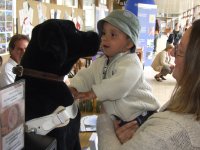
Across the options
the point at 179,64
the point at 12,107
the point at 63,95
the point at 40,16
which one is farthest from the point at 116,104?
the point at 40,16

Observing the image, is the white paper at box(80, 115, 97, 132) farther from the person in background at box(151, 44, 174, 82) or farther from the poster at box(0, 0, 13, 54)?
the person in background at box(151, 44, 174, 82)

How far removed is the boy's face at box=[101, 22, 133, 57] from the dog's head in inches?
11.3

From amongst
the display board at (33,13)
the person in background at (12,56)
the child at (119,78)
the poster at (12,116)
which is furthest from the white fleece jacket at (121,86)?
the display board at (33,13)

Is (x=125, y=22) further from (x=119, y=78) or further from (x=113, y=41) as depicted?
(x=119, y=78)

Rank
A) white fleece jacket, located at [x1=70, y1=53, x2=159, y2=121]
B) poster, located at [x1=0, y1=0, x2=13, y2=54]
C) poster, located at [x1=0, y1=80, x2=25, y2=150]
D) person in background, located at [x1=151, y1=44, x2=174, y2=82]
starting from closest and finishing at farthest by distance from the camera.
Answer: poster, located at [x1=0, y1=80, x2=25, y2=150], white fleece jacket, located at [x1=70, y1=53, x2=159, y2=121], poster, located at [x1=0, y1=0, x2=13, y2=54], person in background, located at [x1=151, y1=44, x2=174, y2=82]

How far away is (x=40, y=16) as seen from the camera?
2561 millimetres

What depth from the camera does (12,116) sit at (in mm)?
701

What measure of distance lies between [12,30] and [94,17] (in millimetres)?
2360

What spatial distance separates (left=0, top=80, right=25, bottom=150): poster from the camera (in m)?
0.65

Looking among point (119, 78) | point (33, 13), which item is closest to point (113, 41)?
point (119, 78)

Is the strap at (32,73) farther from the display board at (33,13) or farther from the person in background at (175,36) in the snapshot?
the person in background at (175,36)

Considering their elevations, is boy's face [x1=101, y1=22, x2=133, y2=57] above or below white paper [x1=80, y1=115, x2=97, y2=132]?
above

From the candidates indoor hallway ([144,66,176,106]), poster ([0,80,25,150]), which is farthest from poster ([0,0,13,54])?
indoor hallway ([144,66,176,106])

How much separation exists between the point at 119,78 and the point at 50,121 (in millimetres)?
408
